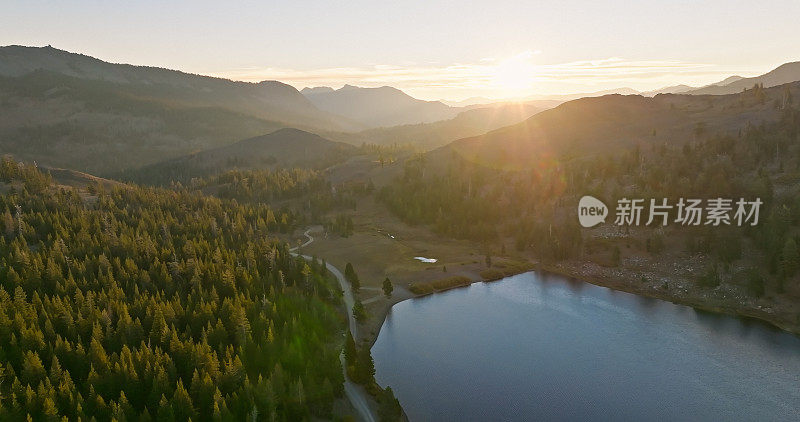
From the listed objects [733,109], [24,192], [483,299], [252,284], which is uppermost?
[733,109]

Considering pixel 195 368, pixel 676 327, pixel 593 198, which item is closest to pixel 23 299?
pixel 195 368

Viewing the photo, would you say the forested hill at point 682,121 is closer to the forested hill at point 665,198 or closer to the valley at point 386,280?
the forested hill at point 665,198

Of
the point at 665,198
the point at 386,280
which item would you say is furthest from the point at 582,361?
the point at 665,198

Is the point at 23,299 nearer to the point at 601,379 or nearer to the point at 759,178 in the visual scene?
the point at 601,379

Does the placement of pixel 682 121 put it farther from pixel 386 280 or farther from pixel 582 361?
pixel 582 361

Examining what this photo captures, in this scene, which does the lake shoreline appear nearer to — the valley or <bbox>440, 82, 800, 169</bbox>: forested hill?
the valley
